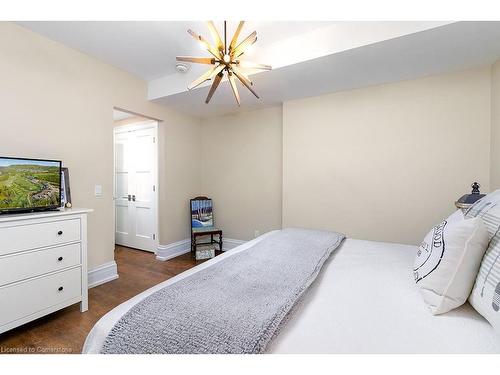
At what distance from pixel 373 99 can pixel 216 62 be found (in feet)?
6.31

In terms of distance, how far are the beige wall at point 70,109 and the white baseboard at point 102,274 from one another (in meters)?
0.07

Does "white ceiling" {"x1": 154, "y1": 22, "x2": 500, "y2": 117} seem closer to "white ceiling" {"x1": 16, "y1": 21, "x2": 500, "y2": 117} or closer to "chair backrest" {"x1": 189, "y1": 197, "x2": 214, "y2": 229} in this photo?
"white ceiling" {"x1": 16, "y1": 21, "x2": 500, "y2": 117}

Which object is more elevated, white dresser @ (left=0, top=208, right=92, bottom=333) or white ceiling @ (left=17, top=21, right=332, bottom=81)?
white ceiling @ (left=17, top=21, right=332, bottom=81)

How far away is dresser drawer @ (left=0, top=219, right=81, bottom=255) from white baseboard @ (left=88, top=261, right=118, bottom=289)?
785mm

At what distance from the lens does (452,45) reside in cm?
185

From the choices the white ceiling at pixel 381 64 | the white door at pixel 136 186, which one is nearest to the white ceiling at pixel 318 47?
the white ceiling at pixel 381 64

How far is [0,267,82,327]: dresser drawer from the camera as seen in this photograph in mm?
1571

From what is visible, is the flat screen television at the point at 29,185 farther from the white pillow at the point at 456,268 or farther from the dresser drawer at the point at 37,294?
the white pillow at the point at 456,268

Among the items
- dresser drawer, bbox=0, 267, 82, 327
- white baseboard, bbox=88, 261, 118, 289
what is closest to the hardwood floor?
white baseboard, bbox=88, 261, 118, 289

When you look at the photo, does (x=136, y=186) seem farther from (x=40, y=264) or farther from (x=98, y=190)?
(x=40, y=264)

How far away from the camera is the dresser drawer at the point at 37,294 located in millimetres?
1571

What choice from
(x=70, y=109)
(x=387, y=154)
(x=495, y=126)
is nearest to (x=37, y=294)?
(x=70, y=109)

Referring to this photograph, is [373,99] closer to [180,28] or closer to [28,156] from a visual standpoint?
[180,28]
